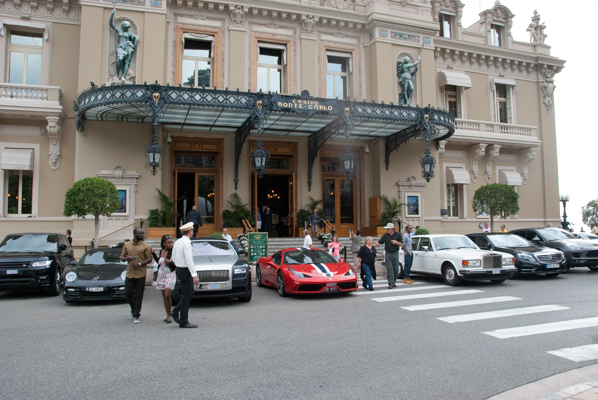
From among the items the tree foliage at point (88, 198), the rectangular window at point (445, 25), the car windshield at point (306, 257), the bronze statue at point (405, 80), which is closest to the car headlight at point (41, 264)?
the tree foliage at point (88, 198)

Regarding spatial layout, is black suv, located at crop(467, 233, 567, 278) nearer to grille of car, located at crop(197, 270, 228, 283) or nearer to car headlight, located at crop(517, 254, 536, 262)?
car headlight, located at crop(517, 254, 536, 262)

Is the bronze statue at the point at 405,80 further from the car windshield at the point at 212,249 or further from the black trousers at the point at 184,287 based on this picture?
the black trousers at the point at 184,287

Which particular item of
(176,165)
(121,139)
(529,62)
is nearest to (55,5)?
(121,139)

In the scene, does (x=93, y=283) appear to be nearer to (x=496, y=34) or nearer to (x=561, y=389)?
(x=561, y=389)

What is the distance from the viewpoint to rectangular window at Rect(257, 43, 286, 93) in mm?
22062

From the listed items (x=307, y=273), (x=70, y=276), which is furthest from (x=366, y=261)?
(x=70, y=276)

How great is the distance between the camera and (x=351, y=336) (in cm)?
698

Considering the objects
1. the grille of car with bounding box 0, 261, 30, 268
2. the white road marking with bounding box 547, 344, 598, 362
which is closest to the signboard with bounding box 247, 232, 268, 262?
the grille of car with bounding box 0, 261, 30, 268

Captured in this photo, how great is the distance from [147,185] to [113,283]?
9574 mm

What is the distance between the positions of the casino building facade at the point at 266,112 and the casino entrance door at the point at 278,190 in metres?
0.07

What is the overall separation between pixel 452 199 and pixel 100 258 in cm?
1977

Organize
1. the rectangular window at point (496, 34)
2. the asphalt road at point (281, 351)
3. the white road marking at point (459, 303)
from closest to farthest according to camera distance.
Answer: the asphalt road at point (281, 351) < the white road marking at point (459, 303) < the rectangular window at point (496, 34)

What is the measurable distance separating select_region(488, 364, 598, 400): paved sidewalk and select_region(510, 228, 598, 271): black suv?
11.5 metres

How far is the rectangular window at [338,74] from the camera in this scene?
23.1 m
